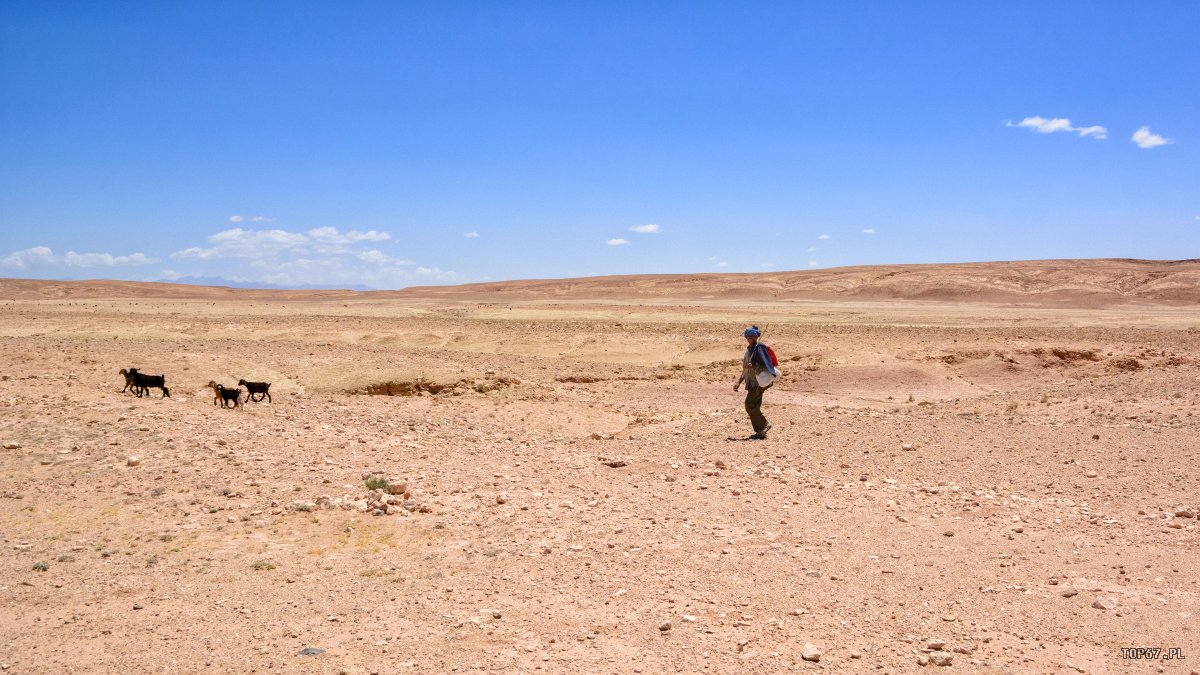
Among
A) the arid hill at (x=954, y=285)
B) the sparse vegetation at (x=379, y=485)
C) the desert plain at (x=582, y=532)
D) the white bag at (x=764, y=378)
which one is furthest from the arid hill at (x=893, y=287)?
the sparse vegetation at (x=379, y=485)

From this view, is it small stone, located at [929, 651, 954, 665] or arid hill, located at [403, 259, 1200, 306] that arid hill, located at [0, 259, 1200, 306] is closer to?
arid hill, located at [403, 259, 1200, 306]

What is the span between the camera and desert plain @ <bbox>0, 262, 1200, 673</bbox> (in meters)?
5.18

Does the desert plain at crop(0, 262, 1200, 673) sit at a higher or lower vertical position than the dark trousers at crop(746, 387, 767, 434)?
lower

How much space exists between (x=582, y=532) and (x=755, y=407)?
16.9 ft

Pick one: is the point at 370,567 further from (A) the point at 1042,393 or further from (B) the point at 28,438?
(A) the point at 1042,393

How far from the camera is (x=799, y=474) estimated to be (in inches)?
376

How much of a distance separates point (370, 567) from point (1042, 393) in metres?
13.8

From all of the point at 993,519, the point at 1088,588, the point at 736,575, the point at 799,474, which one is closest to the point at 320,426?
the point at 799,474

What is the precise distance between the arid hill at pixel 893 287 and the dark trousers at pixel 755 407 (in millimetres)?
45531

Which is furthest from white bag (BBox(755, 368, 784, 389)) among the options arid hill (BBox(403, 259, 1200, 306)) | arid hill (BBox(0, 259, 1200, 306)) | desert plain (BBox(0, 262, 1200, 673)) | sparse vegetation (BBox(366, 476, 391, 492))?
arid hill (BBox(403, 259, 1200, 306))

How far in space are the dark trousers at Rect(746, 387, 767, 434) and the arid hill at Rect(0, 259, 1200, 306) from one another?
1793 inches

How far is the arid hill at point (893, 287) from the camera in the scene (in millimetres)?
52625

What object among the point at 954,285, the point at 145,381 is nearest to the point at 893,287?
the point at 954,285

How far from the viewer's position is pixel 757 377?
38.9 ft
